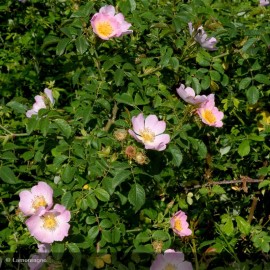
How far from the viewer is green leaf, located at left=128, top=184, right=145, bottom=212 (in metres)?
1.52

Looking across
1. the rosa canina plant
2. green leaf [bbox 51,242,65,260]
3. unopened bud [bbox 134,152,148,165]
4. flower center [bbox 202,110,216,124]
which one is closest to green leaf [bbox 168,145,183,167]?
the rosa canina plant

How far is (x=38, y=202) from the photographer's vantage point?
161cm

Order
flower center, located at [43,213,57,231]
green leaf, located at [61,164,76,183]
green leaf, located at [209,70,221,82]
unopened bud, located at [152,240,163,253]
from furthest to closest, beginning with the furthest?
green leaf, located at [209,70,221,82]
unopened bud, located at [152,240,163,253]
green leaf, located at [61,164,76,183]
flower center, located at [43,213,57,231]

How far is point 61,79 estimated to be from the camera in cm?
276

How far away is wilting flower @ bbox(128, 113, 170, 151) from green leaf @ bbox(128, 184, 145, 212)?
0.41 feet

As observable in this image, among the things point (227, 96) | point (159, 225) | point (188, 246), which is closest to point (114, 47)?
point (227, 96)

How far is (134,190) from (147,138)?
0.57ft

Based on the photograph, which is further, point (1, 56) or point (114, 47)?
point (1, 56)

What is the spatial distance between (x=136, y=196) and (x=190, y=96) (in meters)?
0.43

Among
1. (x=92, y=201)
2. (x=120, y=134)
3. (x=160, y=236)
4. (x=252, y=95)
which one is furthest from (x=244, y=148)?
(x=92, y=201)

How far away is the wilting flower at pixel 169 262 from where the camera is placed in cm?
160

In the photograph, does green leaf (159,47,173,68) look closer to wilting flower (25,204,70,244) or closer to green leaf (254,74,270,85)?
green leaf (254,74,270,85)

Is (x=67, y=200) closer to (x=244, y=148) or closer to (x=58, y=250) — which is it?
(x=58, y=250)

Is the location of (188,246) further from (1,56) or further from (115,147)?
(1,56)
